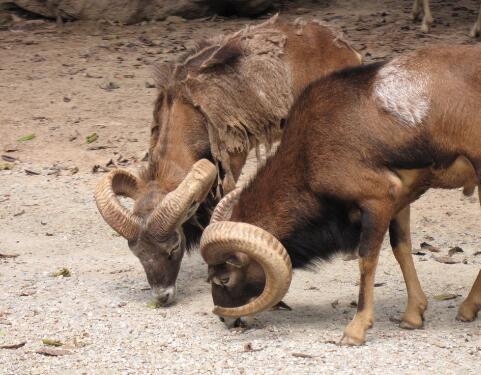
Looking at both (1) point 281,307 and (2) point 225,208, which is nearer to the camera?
(2) point 225,208

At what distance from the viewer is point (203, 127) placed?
9.36 meters

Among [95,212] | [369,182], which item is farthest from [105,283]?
[369,182]

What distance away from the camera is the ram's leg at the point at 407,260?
816 centimetres

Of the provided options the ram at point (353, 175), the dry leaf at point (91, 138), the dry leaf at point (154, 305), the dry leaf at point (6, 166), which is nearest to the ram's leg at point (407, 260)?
the ram at point (353, 175)

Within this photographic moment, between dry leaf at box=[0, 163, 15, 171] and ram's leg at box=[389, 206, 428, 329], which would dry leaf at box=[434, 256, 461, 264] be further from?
dry leaf at box=[0, 163, 15, 171]

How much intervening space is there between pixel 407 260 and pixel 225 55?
2.63 metres

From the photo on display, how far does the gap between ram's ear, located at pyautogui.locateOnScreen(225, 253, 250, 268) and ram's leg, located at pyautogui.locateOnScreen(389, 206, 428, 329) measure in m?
1.27

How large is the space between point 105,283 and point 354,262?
240cm

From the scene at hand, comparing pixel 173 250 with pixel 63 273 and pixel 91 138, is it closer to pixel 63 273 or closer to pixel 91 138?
pixel 63 273

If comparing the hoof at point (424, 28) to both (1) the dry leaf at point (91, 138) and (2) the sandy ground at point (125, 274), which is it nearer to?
(2) the sandy ground at point (125, 274)

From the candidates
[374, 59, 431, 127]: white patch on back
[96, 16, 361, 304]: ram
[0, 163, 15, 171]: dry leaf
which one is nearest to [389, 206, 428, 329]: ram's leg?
[374, 59, 431, 127]: white patch on back

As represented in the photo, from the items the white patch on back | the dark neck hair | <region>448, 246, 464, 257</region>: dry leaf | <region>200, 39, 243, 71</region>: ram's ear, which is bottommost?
<region>448, 246, 464, 257</region>: dry leaf

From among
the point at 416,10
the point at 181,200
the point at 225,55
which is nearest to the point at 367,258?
the point at 181,200

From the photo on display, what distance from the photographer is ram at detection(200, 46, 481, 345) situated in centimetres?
763
